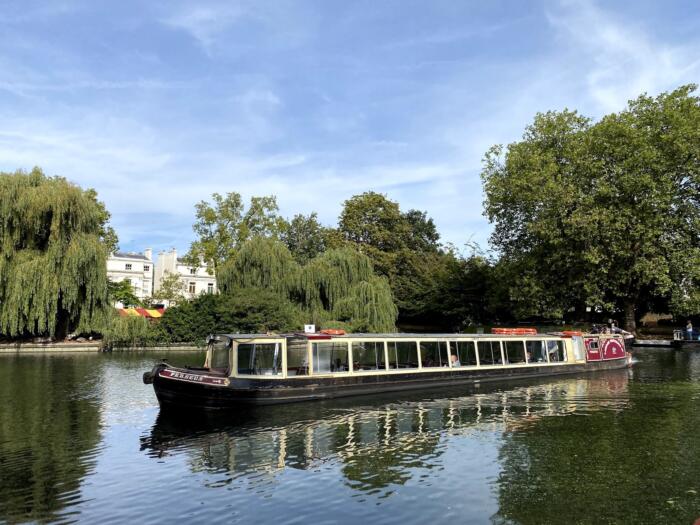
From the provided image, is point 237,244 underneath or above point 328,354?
above

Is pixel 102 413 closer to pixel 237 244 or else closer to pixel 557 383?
pixel 557 383

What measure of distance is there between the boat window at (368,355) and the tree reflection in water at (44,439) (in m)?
9.74

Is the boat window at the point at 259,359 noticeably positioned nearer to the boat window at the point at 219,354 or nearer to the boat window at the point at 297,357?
the boat window at the point at 297,357

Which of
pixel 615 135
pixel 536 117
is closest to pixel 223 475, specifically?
pixel 615 135

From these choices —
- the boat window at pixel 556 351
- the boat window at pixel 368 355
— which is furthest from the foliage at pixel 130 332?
the boat window at pixel 556 351

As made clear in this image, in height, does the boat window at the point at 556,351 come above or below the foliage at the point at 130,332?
below

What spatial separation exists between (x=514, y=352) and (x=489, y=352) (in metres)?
2.16

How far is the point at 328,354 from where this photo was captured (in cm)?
2298

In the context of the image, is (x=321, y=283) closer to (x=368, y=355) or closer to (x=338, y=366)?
(x=368, y=355)

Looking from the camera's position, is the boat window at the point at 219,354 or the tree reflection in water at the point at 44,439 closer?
the tree reflection in water at the point at 44,439

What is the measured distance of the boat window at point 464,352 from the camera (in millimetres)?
27234

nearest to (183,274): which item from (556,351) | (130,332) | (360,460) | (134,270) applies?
(134,270)

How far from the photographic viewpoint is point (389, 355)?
81.2 feet

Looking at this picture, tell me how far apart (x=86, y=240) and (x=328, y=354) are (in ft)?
85.4
